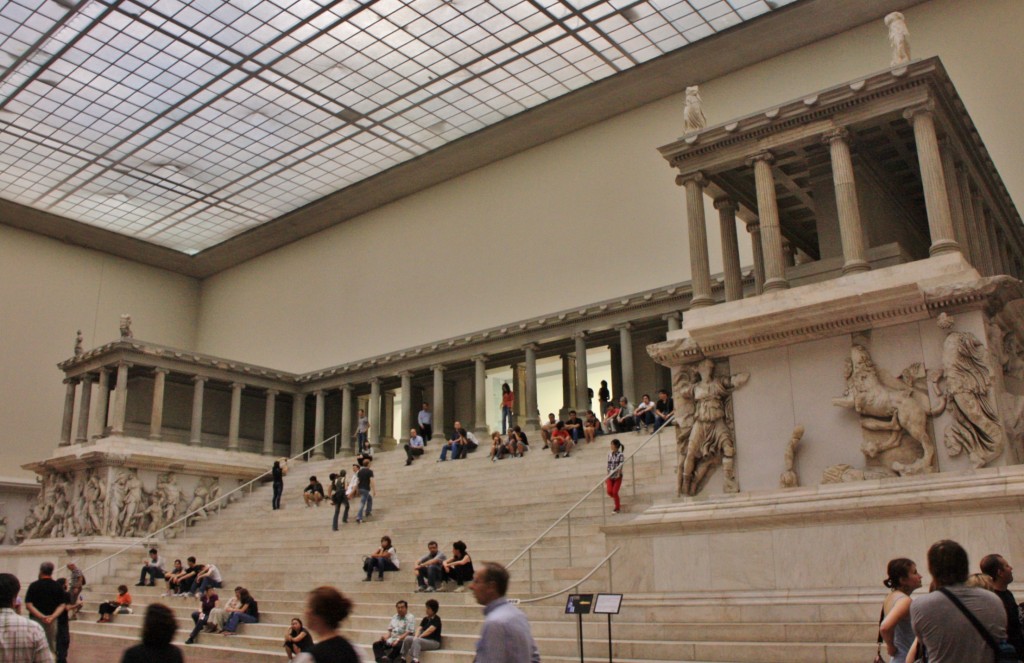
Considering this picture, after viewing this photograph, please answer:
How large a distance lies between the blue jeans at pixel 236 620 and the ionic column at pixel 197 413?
16603mm

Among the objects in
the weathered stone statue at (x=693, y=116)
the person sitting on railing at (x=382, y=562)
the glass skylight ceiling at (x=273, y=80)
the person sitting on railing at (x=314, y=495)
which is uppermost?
the glass skylight ceiling at (x=273, y=80)

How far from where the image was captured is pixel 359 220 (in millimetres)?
38938

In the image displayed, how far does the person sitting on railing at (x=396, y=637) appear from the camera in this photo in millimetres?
12352

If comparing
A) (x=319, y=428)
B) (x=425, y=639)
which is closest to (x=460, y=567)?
(x=425, y=639)

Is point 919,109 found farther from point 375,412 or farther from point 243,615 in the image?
point 375,412

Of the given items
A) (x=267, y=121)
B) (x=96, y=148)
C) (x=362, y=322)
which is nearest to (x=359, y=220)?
(x=362, y=322)

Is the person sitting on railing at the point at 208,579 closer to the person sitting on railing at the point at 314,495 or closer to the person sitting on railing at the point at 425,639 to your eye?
the person sitting on railing at the point at 314,495

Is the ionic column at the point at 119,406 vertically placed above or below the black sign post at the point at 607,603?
above

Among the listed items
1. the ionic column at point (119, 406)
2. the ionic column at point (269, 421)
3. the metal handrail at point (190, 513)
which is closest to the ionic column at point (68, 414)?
the ionic column at point (119, 406)

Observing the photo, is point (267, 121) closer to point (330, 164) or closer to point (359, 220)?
point (330, 164)

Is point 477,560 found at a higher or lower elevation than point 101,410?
lower

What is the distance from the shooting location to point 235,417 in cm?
3253

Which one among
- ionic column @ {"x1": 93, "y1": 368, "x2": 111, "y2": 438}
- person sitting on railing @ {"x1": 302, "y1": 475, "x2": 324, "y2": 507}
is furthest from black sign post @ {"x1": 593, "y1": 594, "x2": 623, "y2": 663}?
ionic column @ {"x1": 93, "y1": 368, "x2": 111, "y2": 438}

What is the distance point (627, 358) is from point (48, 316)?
26.1 meters
